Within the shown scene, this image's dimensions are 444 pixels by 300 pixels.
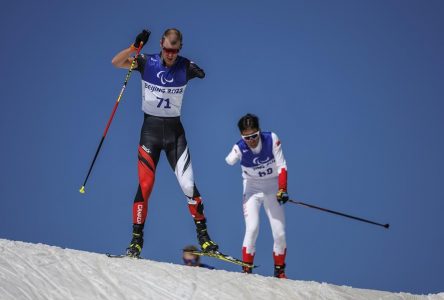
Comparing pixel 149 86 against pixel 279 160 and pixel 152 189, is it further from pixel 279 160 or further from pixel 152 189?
pixel 279 160

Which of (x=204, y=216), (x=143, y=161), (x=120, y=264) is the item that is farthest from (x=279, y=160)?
(x=120, y=264)

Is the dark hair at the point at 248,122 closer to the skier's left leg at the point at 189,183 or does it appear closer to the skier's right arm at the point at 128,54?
the skier's left leg at the point at 189,183

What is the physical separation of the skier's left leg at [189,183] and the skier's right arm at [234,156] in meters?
0.66

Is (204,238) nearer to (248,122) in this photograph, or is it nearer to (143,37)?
(248,122)

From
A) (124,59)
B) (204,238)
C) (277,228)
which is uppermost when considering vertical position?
(124,59)

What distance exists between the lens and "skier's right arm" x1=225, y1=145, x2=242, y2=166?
7387 millimetres

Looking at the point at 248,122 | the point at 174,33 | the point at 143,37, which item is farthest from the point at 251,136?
the point at 143,37

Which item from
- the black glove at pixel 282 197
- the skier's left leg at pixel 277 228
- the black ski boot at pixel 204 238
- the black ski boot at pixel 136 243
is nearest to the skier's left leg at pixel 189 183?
the black ski boot at pixel 204 238

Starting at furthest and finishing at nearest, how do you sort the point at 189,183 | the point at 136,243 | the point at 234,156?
the point at 234,156
the point at 189,183
the point at 136,243

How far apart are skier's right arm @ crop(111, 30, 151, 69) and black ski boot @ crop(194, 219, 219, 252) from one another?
6.04 feet

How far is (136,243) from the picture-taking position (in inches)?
263

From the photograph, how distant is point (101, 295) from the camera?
5.08 m

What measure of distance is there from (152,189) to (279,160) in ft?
4.85

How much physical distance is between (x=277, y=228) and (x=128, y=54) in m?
2.61
